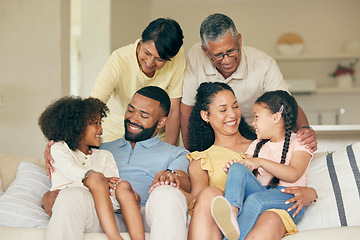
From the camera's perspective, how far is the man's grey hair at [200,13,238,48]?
2.15m

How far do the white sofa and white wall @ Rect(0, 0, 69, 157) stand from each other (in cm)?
121

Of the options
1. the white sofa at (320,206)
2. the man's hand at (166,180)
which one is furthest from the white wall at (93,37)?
the man's hand at (166,180)

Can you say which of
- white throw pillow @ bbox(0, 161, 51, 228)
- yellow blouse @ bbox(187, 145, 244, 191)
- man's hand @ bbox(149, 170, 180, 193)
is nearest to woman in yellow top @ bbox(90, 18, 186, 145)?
yellow blouse @ bbox(187, 145, 244, 191)

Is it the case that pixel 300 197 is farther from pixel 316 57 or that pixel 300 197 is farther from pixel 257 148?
pixel 316 57

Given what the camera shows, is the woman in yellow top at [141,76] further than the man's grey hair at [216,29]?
Yes

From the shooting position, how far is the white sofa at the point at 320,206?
164 centimetres

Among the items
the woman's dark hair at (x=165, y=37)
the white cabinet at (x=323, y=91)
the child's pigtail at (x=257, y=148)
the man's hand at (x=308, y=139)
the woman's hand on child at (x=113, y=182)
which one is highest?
the woman's dark hair at (x=165, y=37)

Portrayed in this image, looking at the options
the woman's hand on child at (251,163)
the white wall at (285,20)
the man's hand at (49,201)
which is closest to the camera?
the woman's hand on child at (251,163)

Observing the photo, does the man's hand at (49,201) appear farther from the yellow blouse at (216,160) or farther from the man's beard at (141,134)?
the yellow blouse at (216,160)

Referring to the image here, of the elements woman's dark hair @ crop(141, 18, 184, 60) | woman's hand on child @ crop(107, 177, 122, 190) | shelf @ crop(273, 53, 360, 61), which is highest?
woman's dark hair @ crop(141, 18, 184, 60)

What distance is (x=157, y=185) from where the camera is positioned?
173 cm

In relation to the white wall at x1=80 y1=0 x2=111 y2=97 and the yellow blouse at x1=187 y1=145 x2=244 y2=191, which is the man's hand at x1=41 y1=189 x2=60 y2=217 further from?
the white wall at x1=80 y1=0 x2=111 y2=97

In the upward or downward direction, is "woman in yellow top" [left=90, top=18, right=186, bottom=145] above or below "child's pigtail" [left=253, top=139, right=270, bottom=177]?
above

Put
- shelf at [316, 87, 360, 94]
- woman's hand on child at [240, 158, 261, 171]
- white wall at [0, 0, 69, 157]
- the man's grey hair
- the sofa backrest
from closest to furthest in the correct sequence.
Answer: woman's hand on child at [240, 158, 261, 171] < the man's grey hair < the sofa backrest < white wall at [0, 0, 69, 157] < shelf at [316, 87, 360, 94]
